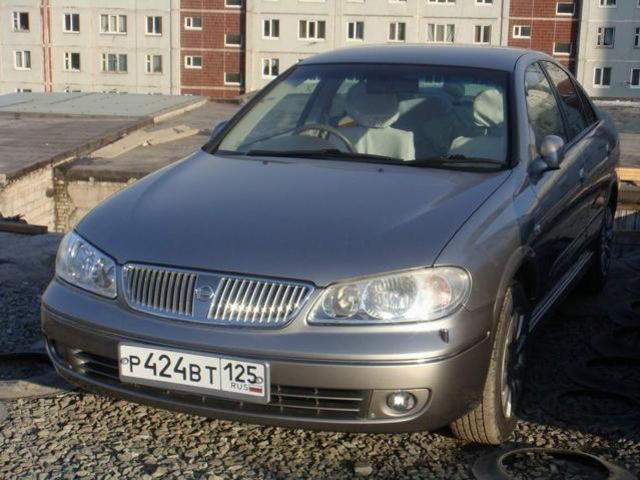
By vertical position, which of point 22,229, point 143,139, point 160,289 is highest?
point 160,289

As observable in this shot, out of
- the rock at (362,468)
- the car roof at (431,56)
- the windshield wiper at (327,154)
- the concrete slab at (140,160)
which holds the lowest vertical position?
the concrete slab at (140,160)

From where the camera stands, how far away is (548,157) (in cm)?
456

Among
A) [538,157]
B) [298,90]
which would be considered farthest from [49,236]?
[538,157]

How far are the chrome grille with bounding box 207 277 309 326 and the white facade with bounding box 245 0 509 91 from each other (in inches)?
2870

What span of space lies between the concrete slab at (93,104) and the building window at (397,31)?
42.3 metres

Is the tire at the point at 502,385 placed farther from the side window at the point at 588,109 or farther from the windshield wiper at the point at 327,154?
the side window at the point at 588,109

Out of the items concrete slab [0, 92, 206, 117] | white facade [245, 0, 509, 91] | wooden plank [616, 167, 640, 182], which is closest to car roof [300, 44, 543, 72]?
wooden plank [616, 167, 640, 182]

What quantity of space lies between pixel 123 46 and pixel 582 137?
76079 mm

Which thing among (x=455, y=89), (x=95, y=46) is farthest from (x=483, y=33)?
(x=455, y=89)

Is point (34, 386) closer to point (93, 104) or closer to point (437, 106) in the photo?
point (437, 106)

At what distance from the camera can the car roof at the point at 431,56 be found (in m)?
5.14

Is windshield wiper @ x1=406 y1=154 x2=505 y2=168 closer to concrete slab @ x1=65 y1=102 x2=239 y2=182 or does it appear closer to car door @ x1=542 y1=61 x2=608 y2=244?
car door @ x1=542 y1=61 x2=608 y2=244

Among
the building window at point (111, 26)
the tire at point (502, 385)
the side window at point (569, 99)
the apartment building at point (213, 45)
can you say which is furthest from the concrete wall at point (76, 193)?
the building window at point (111, 26)

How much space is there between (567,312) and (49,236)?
15.7ft
